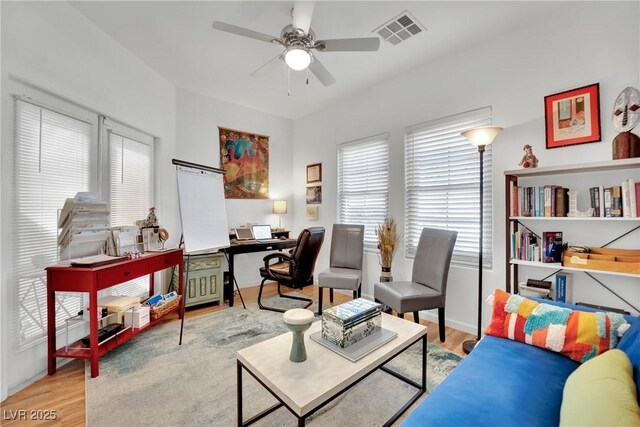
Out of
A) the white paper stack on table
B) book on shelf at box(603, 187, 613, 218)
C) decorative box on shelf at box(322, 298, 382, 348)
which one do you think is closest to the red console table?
the white paper stack on table

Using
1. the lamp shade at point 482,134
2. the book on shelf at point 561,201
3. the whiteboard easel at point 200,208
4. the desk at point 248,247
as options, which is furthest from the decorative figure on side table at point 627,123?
the whiteboard easel at point 200,208

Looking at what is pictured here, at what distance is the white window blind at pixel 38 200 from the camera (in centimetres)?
193

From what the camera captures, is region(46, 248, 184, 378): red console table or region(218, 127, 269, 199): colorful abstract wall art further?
region(218, 127, 269, 199): colorful abstract wall art

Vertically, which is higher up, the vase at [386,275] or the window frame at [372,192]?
the window frame at [372,192]

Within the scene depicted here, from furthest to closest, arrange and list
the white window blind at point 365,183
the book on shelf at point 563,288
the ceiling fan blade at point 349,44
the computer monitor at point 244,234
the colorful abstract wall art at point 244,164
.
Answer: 1. the colorful abstract wall art at point 244,164
2. the computer monitor at point 244,234
3. the white window blind at point 365,183
4. the book on shelf at point 563,288
5. the ceiling fan blade at point 349,44

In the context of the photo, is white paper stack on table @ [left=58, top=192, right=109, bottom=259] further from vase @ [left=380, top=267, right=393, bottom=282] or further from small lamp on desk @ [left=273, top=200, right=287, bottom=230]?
vase @ [left=380, top=267, right=393, bottom=282]

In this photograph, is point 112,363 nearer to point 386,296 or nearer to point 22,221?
point 22,221

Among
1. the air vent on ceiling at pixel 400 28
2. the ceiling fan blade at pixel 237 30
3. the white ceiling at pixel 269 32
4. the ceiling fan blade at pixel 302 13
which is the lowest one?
the ceiling fan blade at pixel 237 30

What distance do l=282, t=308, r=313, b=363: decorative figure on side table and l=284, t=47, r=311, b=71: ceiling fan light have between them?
1.86 meters

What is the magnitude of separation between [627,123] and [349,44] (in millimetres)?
2040

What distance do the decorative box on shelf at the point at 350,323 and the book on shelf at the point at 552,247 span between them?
1527 millimetres

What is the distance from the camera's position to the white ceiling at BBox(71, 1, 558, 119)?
2178 millimetres

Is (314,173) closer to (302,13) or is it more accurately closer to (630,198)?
(302,13)

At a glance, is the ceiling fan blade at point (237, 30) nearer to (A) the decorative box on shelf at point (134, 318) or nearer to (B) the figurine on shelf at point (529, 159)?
(B) the figurine on shelf at point (529, 159)
